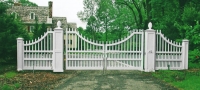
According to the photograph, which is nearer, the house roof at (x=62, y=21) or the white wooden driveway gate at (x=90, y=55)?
the white wooden driveway gate at (x=90, y=55)

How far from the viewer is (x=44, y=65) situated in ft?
38.4

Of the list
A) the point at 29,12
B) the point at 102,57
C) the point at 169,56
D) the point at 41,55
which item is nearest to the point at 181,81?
the point at 169,56

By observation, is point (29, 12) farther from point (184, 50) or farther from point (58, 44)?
point (184, 50)

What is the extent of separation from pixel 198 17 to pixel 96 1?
96.0 feet

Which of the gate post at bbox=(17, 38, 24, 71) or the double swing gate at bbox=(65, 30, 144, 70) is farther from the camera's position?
the double swing gate at bbox=(65, 30, 144, 70)

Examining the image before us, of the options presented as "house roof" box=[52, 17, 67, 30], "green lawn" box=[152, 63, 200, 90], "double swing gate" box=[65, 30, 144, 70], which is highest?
"house roof" box=[52, 17, 67, 30]

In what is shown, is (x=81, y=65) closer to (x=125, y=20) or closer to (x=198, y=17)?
(x=198, y=17)

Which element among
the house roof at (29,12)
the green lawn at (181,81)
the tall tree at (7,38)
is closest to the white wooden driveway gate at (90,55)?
→ the green lawn at (181,81)

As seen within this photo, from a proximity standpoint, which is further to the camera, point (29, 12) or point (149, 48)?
point (29, 12)

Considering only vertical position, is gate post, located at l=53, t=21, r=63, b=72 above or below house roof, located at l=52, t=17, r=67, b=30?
below

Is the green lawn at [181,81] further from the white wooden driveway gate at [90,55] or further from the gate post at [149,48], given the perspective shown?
the white wooden driveway gate at [90,55]

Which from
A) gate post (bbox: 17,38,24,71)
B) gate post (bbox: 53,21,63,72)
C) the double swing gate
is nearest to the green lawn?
the double swing gate

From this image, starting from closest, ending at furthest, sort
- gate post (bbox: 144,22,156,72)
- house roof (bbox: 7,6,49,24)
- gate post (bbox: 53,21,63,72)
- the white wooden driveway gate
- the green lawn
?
the green lawn, gate post (bbox: 53,21,63,72), the white wooden driveway gate, gate post (bbox: 144,22,156,72), house roof (bbox: 7,6,49,24)

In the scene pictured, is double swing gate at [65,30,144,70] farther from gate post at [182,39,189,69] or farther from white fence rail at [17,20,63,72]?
gate post at [182,39,189,69]
